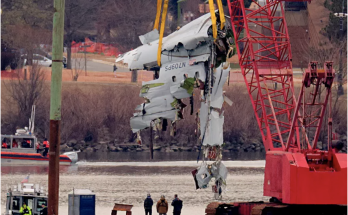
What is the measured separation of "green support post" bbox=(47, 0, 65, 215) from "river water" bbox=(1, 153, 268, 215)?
22.7 meters

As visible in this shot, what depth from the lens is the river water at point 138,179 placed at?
192 ft

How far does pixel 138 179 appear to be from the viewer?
7438 centimetres

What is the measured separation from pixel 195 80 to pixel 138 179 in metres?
44.4

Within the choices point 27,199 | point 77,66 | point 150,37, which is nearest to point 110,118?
point 77,66

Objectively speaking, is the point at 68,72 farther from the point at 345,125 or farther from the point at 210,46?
the point at 210,46

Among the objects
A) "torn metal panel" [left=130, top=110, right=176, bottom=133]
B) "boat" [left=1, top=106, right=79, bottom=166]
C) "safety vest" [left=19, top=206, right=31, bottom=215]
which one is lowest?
"safety vest" [left=19, top=206, right=31, bottom=215]

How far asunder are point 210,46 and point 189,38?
2.36ft

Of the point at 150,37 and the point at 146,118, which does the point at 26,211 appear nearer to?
the point at 146,118

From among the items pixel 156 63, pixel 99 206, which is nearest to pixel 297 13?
pixel 99 206

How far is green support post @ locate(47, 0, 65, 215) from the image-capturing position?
2559cm

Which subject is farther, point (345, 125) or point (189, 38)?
point (345, 125)

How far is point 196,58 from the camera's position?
100 ft

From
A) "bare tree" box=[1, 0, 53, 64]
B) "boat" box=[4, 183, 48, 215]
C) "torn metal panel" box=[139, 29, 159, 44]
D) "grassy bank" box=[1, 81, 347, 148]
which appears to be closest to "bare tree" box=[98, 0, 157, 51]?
"bare tree" box=[1, 0, 53, 64]

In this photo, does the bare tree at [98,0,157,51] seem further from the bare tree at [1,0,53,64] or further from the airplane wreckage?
the airplane wreckage
